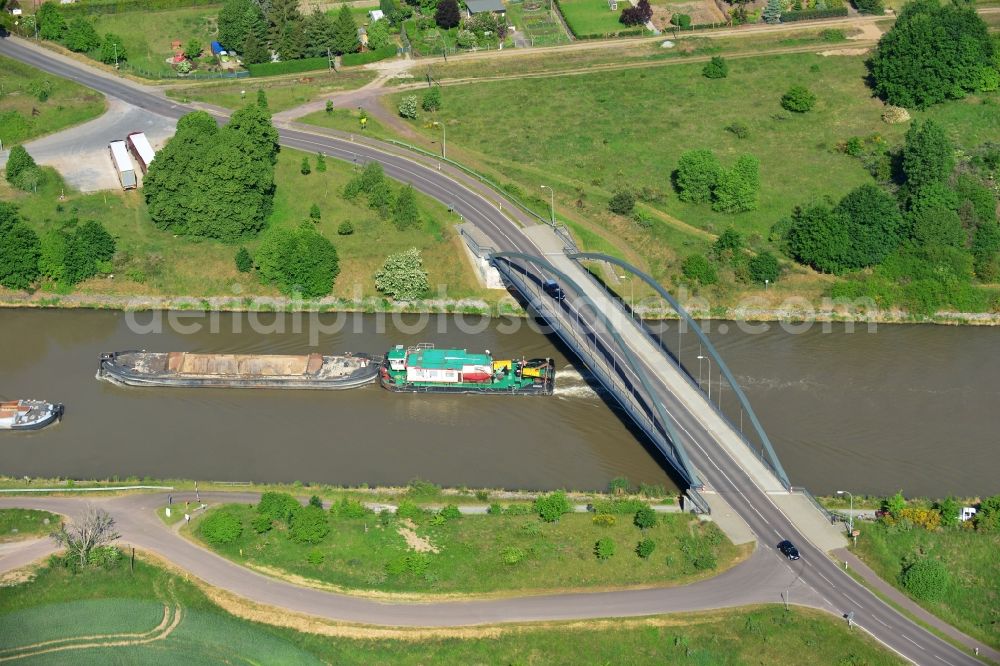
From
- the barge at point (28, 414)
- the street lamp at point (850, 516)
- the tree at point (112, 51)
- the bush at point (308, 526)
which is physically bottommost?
the street lamp at point (850, 516)

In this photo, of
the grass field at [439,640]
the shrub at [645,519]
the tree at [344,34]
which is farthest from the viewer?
the tree at [344,34]

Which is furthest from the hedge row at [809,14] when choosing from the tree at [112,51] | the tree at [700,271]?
the tree at [112,51]

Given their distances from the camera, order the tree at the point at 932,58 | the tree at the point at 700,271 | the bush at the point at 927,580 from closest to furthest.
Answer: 1. the bush at the point at 927,580
2. the tree at the point at 700,271
3. the tree at the point at 932,58

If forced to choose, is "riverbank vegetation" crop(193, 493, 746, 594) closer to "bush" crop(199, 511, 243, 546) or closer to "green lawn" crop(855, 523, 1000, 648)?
"bush" crop(199, 511, 243, 546)

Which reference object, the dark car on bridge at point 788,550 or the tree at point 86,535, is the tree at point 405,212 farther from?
the dark car on bridge at point 788,550

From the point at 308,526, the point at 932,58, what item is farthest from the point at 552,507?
the point at 932,58
